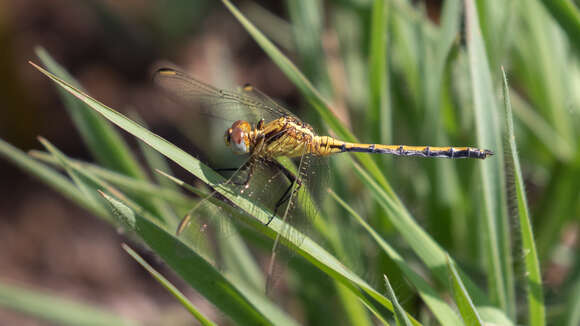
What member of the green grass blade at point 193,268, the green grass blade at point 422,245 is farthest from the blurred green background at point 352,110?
the green grass blade at point 193,268

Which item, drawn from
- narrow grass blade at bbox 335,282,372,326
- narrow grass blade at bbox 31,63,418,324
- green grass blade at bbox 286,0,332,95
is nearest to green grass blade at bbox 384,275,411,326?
narrow grass blade at bbox 31,63,418,324

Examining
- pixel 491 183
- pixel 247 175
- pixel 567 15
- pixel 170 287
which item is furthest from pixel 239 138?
pixel 567 15

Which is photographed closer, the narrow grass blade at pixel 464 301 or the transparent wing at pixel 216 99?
the narrow grass blade at pixel 464 301

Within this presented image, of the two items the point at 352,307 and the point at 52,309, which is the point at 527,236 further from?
the point at 52,309

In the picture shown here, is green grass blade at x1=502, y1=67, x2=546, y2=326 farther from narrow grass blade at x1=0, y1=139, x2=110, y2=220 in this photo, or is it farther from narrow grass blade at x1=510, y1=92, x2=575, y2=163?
narrow grass blade at x1=0, y1=139, x2=110, y2=220

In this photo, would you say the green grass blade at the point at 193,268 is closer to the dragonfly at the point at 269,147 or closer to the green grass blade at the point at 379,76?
the dragonfly at the point at 269,147

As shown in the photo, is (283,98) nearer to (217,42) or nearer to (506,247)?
(217,42)
